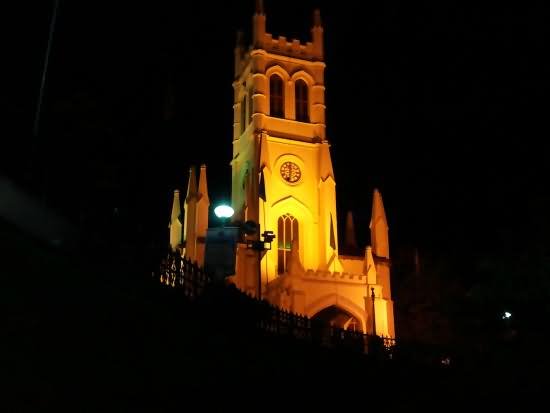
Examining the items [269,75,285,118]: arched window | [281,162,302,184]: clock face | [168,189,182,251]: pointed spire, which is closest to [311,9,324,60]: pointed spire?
[269,75,285,118]: arched window

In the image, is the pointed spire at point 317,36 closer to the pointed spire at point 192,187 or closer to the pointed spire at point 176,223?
the pointed spire at point 192,187

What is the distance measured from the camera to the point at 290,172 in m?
45.9

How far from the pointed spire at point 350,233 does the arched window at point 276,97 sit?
9.01 m

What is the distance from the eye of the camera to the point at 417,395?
13594mm

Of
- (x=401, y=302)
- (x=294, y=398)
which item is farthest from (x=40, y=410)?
(x=401, y=302)

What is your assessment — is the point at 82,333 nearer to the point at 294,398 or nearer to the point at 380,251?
the point at 294,398

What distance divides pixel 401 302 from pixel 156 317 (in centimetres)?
3674

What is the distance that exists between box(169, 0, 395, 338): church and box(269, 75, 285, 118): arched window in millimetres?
68

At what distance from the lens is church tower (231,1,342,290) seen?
4347 cm

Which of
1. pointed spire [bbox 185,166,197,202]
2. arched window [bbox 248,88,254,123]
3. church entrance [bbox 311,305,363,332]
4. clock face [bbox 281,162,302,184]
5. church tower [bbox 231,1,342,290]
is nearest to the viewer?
church entrance [bbox 311,305,363,332]

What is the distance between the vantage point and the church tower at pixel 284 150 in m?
43.5

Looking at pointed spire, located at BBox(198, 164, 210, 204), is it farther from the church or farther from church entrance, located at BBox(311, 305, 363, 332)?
church entrance, located at BBox(311, 305, 363, 332)

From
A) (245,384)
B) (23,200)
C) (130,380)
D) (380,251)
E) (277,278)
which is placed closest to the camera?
(130,380)

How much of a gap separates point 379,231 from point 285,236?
585 cm
